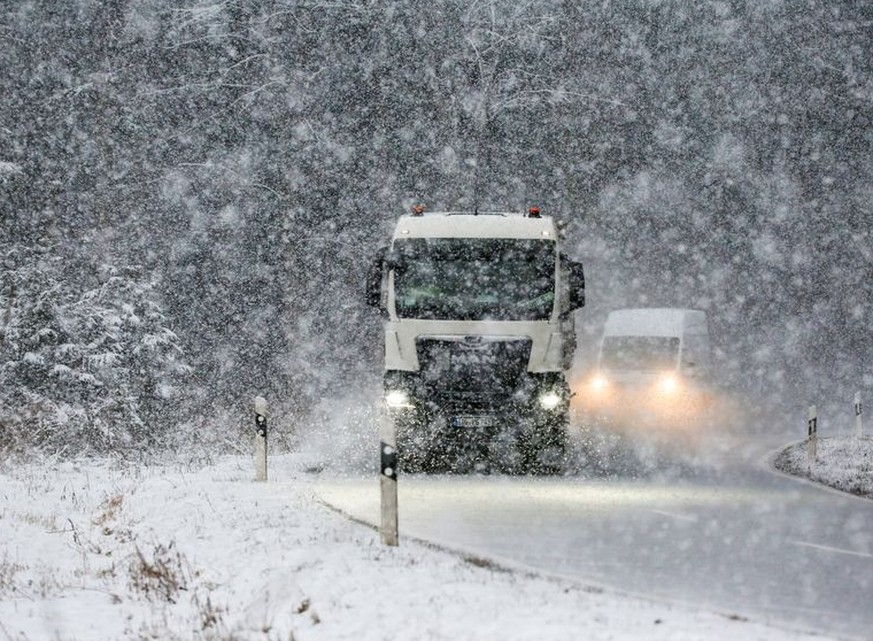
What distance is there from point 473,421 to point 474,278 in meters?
1.90

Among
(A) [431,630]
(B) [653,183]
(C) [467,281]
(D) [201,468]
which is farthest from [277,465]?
(B) [653,183]

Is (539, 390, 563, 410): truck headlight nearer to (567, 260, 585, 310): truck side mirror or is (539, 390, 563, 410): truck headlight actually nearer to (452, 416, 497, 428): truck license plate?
(452, 416, 497, 428): truck license plate

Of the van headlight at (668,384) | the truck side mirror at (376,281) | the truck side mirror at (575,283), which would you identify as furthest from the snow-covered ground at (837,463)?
the van headlight at (668,384)

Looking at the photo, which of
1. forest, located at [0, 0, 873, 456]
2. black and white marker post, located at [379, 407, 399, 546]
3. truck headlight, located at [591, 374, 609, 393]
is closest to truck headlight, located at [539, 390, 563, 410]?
black and white marker post, located at [379, 407, 399, 546]

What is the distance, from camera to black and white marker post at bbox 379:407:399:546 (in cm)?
973

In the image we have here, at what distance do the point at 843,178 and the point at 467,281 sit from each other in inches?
1400

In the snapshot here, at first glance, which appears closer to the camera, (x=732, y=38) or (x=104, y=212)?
(x=104, y=212)

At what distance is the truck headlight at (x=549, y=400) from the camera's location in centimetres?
1617

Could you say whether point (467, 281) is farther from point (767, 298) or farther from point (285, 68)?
point (767, 298)

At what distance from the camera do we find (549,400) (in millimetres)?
16203

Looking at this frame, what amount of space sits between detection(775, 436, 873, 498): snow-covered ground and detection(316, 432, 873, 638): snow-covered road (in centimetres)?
56

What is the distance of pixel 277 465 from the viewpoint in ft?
56.3

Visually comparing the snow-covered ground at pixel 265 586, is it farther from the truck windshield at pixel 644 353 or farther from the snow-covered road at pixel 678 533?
the truck windshield at pixel 644 353

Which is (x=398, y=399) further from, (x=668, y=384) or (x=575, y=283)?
(x=668, y=384)
